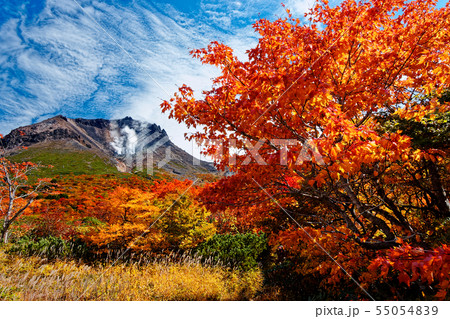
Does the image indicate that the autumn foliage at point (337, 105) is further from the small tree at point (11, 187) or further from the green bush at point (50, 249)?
the small tree at point (11, 187)

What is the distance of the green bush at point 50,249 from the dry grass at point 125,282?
48 centimetres

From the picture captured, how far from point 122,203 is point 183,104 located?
22.2 ft

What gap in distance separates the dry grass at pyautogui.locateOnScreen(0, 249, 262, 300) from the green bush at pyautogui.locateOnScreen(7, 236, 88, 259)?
480 mm

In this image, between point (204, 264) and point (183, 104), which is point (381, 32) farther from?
point (204, 264)

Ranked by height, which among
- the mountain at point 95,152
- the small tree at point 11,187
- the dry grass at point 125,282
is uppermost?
the mountain at point 95,152

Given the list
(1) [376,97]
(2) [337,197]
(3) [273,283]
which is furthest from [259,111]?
(3) [273,283]

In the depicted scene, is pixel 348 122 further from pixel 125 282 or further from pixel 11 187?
pixel 11 187

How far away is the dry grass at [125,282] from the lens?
573 centimetres

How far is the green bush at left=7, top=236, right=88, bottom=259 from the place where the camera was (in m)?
9.02

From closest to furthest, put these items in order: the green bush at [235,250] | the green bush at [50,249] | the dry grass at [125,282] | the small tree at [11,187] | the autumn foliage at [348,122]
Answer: the autumn foliage at [348,122], the dry grass at [125,282], the green bush at [50,249], the small tree at [11,187], the green bush at [235,250]

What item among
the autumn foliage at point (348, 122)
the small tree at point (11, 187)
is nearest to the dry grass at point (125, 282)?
the small tree at point (11, 187)

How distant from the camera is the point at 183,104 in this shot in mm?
4688

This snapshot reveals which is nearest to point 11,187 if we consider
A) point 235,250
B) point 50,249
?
point 50,249

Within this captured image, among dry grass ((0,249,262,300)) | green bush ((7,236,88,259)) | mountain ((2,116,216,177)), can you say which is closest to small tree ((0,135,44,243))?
green bush ((7,236,88,259))
